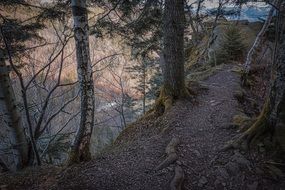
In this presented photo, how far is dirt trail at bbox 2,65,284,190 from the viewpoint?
362 cm

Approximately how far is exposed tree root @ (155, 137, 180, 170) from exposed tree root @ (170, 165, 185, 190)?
0.59 feet

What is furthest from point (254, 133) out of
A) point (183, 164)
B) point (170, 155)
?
point (170, 155)

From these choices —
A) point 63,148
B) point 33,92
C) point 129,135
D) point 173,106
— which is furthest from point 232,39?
point 33,92

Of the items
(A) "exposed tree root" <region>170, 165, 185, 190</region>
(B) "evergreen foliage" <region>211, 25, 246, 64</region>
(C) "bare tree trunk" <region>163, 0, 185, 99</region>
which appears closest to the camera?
(A) "exposed tree root" <region>170, 165, 185, 190</region>

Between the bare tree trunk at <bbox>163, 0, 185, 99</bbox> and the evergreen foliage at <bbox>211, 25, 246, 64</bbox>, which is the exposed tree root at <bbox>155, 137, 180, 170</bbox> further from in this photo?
the evergreen foliage at <bbox>211, 25, 246, 64</bbox>

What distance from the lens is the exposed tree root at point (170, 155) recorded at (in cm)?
397

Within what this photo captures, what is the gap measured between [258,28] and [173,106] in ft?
36.3

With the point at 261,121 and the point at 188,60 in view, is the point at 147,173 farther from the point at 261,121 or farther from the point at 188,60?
the point at 188,60

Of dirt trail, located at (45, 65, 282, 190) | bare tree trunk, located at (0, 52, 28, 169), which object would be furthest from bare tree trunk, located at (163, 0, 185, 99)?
bare tree trunk, located at (0, 52, 28, 169)

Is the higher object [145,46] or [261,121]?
[145,46]

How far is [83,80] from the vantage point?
417 centimetres

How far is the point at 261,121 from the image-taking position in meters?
4.00

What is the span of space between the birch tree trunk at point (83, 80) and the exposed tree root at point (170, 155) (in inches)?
49.8

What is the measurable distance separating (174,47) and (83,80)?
2519mm
